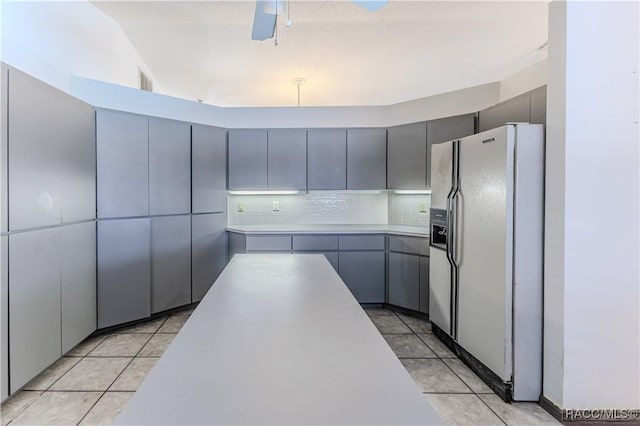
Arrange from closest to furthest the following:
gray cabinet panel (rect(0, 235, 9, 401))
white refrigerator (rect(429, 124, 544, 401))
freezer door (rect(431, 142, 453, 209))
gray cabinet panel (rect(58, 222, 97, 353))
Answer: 1. gray cabinet panel (rect(0, 235, 9, 401))
2. white refrigerator (rect(429, 124, 544, 401))
3. gray cabinet panel (rect(58, 222, 97, 353))
4. freezer door (rect(431, 142, 453, 209))

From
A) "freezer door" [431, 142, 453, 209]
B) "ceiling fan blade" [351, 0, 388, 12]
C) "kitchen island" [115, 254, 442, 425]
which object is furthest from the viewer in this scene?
"freezer door" [431, 142, 453, 209]

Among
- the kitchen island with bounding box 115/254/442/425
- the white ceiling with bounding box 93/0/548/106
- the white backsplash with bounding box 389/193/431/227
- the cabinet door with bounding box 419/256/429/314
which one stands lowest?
the cabinet door with bounding box 419/256/429/314

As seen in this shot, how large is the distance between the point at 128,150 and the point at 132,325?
5.70ft

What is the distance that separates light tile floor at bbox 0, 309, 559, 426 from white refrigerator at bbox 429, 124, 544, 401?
0.51ft

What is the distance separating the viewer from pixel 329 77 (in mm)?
4262

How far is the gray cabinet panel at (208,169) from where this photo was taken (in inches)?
140

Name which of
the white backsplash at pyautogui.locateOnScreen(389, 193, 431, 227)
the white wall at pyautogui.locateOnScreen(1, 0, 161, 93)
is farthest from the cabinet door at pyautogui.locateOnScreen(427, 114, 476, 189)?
the white wall at pyautogui.locateOnScreen(1, 0, 161, 93)

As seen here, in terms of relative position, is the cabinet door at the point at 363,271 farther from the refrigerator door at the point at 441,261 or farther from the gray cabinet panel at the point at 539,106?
the gray cabinet panel at the point at 539,106

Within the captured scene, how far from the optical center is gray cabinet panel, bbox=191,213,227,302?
3594 millimetres

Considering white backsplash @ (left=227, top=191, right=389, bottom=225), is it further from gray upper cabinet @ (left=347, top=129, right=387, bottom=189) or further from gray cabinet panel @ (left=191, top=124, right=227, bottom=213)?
gray cabinet panel @ (left=191, top=124, right=227, bottom=213)

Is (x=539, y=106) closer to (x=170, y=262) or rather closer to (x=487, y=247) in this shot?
(x=487, y=247)

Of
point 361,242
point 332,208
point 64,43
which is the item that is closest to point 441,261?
point 361,242

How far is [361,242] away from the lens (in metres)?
3.66

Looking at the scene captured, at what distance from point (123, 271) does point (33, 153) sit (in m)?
1.34
